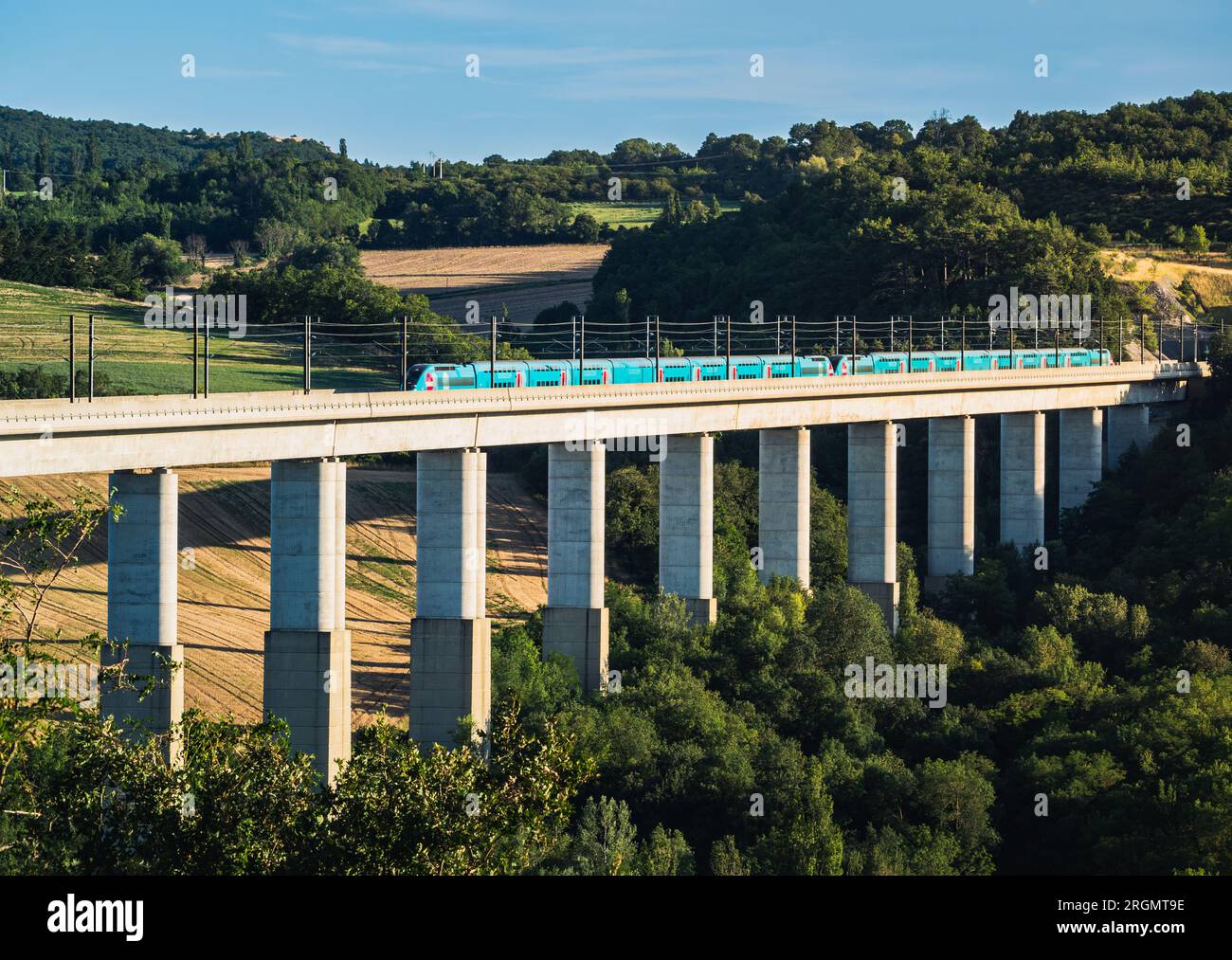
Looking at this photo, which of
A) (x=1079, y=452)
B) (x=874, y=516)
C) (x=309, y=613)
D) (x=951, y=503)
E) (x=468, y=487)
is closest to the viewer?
(x=309, y=613)

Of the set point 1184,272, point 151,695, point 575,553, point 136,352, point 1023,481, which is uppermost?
point 1184,272

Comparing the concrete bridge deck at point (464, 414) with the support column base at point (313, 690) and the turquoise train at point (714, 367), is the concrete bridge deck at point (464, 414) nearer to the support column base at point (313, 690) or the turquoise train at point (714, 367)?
the turquoise train at point (714, 367)

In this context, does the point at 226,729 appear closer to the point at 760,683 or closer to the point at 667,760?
the point at 667,760

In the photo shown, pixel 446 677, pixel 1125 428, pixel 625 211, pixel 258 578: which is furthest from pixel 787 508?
pixel 625 211

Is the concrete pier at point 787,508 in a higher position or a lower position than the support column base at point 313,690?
higher

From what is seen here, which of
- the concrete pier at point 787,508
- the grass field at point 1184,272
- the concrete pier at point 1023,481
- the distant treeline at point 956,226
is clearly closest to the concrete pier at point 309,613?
the concrete pier at point 787,508

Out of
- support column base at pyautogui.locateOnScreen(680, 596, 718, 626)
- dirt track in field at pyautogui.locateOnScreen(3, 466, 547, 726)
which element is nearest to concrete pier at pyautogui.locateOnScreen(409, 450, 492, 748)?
dirt track in field at pyautogui.locateOnScreen(3, 466, 547, 726)

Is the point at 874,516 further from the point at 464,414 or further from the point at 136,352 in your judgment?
the point at 136,352

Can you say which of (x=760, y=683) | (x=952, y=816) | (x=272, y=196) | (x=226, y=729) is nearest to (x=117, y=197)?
(x=272, y=196)
